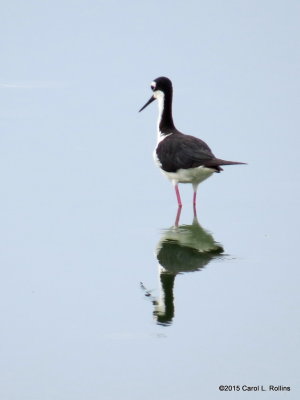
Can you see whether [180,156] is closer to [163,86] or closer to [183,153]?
[183,153]

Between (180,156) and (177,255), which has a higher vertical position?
(180,156)

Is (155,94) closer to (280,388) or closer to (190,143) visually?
(190,143)

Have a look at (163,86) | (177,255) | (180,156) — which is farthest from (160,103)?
(177,255)

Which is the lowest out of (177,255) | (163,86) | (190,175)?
(177,255)

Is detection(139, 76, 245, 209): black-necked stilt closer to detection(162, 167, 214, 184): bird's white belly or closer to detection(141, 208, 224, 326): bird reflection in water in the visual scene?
detection(162, 167, 214, 184): bird's white belly

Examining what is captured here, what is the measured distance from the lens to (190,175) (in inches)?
635

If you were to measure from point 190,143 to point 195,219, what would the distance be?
53.6 inches

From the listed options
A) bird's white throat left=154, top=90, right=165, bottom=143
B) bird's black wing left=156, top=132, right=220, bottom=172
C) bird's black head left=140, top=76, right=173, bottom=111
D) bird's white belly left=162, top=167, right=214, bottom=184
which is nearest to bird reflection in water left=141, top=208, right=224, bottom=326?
bird's white belly left=162, top=167, right=214, bottom=184

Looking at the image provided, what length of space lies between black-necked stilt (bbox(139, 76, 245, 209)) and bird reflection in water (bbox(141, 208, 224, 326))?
96 centimetres

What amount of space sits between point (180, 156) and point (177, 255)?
3240mm

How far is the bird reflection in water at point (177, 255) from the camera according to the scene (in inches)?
433

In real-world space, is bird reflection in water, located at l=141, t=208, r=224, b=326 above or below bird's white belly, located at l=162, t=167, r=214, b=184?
below

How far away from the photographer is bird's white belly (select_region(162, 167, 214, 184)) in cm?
1577

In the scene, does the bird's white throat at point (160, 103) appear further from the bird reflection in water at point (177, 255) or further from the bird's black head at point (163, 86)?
the bird reflection in water at point (177, 255)
